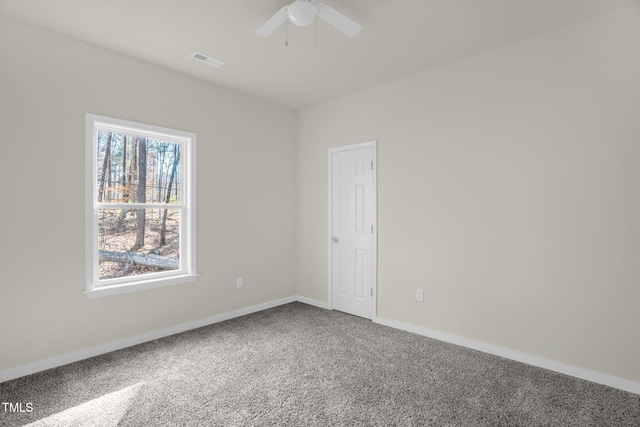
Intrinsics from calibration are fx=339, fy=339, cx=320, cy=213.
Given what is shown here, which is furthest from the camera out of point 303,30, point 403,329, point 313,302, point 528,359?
point 313,302

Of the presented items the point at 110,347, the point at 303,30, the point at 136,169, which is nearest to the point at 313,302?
the point at 110,347

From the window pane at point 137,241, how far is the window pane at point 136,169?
5.6 inches

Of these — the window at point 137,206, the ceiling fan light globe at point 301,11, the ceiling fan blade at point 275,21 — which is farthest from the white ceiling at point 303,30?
the window at point 137,206

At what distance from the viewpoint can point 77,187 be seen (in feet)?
9.22

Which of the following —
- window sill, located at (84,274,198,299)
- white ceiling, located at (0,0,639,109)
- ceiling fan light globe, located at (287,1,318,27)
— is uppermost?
white ceiling, located at (0,0,639,109)

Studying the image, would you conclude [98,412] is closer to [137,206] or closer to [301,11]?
[137,206]

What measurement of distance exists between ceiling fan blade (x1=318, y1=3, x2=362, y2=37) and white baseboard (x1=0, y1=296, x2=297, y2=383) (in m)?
3.12

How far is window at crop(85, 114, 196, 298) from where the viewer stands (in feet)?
9.75

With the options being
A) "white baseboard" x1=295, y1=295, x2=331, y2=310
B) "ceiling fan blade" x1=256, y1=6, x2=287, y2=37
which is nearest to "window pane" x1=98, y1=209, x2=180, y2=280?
"white baseboard" x1=295, y1=295, x2=331, y2=310

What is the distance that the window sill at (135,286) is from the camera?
2.91 m

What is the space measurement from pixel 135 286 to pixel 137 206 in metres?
0.76

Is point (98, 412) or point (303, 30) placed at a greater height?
point (303, 30)

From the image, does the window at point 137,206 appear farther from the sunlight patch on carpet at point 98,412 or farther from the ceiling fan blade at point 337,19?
the ceiling fan blade at point 337,19

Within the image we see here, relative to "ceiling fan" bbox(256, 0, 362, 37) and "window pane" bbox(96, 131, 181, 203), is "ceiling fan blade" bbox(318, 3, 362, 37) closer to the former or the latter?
"ceiling fan" bbox(256, 0, 362, 37)
